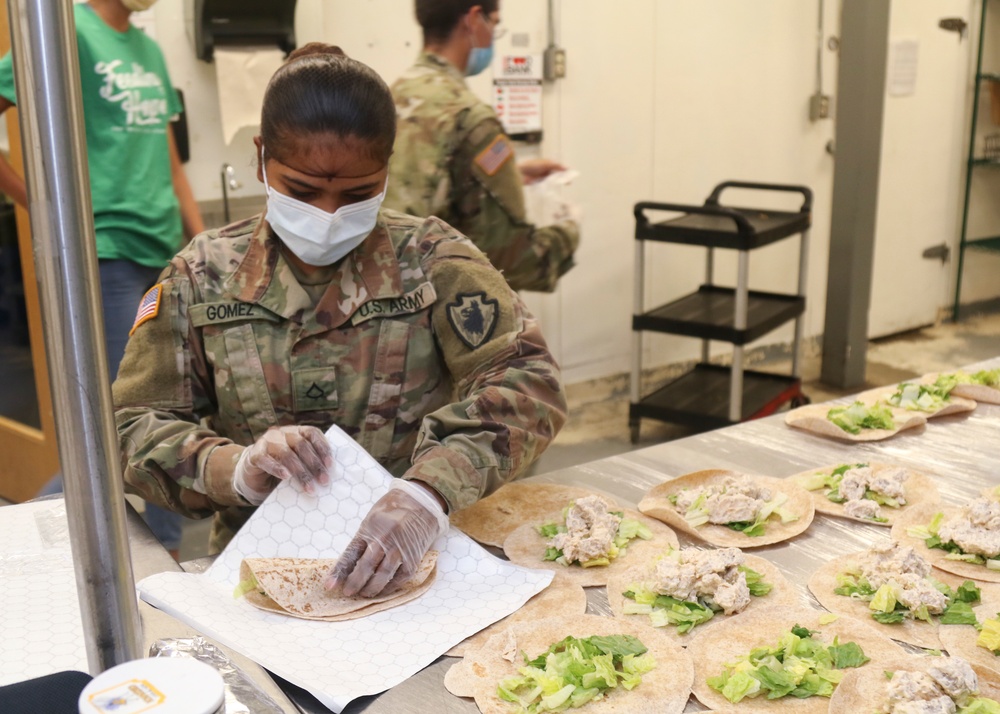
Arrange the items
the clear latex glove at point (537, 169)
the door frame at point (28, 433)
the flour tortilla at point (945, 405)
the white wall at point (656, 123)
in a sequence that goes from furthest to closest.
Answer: the white wall at point (656, 123) → the door frame at point (28, 433) → the clear latex glove at point (537, 169) → the flour tortilla at point (945, 405)

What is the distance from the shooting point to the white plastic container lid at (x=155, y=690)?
1.79 ft

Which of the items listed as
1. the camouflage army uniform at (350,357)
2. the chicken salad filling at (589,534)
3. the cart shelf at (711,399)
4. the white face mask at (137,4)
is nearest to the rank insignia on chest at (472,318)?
the camouflage army uniform at (350,357)

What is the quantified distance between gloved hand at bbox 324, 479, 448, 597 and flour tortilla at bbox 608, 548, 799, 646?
0.83ft

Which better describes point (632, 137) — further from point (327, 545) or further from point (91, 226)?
point (91, 226)

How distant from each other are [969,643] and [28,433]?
9.67ft

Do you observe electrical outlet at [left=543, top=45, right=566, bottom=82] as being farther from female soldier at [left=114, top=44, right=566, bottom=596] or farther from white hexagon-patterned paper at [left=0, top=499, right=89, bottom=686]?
white hexagon-patterned paper at [left=0, top=499, right=89, bottom=686]

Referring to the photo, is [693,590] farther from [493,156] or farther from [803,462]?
[493,156]

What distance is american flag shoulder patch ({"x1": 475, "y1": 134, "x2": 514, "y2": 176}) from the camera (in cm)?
232

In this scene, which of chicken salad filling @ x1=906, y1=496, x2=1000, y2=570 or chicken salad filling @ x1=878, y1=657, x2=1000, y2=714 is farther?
chicken salad filling @ x1=906, y1=496, x2=1000, y2=570

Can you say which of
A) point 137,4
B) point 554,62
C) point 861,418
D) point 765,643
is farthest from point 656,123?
point 765,643

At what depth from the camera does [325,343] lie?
1471 mm

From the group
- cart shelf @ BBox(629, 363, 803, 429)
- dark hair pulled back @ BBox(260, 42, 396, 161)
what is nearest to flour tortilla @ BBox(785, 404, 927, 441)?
dark hair pulled back @ BBox(260, 42, 396, 161)

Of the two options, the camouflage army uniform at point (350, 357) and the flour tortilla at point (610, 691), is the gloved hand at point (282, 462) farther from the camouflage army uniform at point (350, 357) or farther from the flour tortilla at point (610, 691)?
the flour tortilla at point (610, 691)

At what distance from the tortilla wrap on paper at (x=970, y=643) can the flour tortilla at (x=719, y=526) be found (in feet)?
0.94
